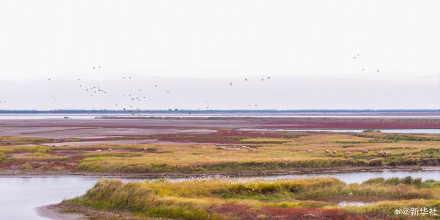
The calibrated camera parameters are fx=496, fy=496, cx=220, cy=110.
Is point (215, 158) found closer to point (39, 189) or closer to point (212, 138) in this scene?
point (39, 189)

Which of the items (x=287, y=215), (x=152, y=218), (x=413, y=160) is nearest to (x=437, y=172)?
(x=413, y=160)

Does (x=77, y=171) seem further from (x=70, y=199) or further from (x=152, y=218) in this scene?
(x=152, y=218)

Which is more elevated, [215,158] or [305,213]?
[305,213]

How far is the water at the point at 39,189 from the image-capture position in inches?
1228

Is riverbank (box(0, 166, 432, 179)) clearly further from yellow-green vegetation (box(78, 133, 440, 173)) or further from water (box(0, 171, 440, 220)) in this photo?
water (box(0, 171, 440, 220))

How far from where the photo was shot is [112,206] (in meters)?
30.3

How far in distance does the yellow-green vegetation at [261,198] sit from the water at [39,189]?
3269 millimetres

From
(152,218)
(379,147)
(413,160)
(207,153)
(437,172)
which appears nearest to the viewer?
(152,218)

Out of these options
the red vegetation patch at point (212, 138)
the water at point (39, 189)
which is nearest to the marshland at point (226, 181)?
the water at point (39, 189)

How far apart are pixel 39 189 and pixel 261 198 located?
18458mm

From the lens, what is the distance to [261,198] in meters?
31.6

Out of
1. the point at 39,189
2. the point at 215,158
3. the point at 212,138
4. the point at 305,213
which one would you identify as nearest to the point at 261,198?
the point at 305,213

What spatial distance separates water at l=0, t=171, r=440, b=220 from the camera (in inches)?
1228

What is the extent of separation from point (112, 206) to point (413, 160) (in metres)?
34.8
